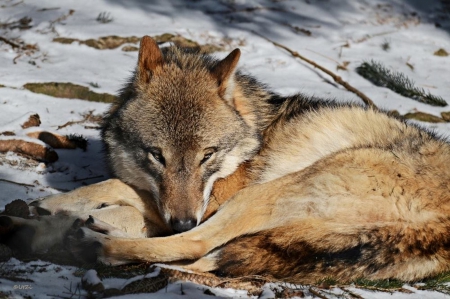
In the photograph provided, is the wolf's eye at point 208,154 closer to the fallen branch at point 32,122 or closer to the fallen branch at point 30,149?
the fallen branch at point 30,149

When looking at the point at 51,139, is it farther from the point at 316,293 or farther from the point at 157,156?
the point at 316,293

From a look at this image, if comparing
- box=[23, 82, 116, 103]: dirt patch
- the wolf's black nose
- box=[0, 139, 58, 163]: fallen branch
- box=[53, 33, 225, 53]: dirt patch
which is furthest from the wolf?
box=[53, 33, 225, 53]: dirt patch

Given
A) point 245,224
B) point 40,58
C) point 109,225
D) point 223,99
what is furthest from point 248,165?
point 40,58

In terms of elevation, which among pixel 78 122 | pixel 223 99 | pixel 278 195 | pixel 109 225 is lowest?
pixel 78 122

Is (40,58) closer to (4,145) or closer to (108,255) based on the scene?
(4,145)

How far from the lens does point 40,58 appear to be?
809cm

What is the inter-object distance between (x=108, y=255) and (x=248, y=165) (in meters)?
1.60

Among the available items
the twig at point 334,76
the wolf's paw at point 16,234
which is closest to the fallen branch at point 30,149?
the wolf's paw at point 16,234

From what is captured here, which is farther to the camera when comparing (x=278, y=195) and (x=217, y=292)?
(x=278, y=195)

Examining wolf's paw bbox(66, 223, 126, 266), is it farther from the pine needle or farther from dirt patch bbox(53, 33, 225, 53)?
the pine needle

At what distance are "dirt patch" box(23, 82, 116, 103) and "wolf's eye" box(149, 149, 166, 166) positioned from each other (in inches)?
109

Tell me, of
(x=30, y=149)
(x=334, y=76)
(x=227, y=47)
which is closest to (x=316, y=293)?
(x=30, y=149)

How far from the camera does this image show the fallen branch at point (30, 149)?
19.9ft

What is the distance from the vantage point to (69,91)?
24.4 feet
